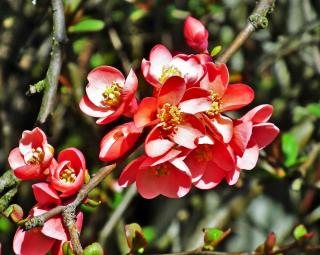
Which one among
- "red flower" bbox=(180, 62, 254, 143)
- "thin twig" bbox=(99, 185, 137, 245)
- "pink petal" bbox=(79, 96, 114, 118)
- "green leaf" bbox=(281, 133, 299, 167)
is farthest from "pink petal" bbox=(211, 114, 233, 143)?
"thin twig" bbox=(99, 185, 137, 245)

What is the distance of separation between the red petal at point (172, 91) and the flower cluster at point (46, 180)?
17cm

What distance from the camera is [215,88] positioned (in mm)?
1313

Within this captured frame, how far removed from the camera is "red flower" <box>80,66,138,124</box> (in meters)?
1.29

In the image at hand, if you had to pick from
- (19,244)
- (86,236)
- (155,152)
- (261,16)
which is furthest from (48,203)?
(86,236)

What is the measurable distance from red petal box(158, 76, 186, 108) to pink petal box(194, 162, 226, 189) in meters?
0.16

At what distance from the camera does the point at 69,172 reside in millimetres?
1260

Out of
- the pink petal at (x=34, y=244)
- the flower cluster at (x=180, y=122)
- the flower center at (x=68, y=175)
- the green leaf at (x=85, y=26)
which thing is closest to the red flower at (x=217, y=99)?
the flower cluster at (x=180, y=122)

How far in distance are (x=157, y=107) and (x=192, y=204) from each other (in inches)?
64.0

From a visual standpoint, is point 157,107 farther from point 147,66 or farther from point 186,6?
point 186,6

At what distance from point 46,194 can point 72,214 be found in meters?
0.07

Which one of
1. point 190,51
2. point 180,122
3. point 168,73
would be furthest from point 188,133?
Result: point 190,51

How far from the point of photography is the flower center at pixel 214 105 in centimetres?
129

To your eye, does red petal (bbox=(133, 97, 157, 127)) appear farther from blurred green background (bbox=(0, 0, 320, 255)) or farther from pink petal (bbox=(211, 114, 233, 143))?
blurred green background (bbox=(0, 0, 320, 255))

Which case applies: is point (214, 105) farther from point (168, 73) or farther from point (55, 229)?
point (55, 229)
